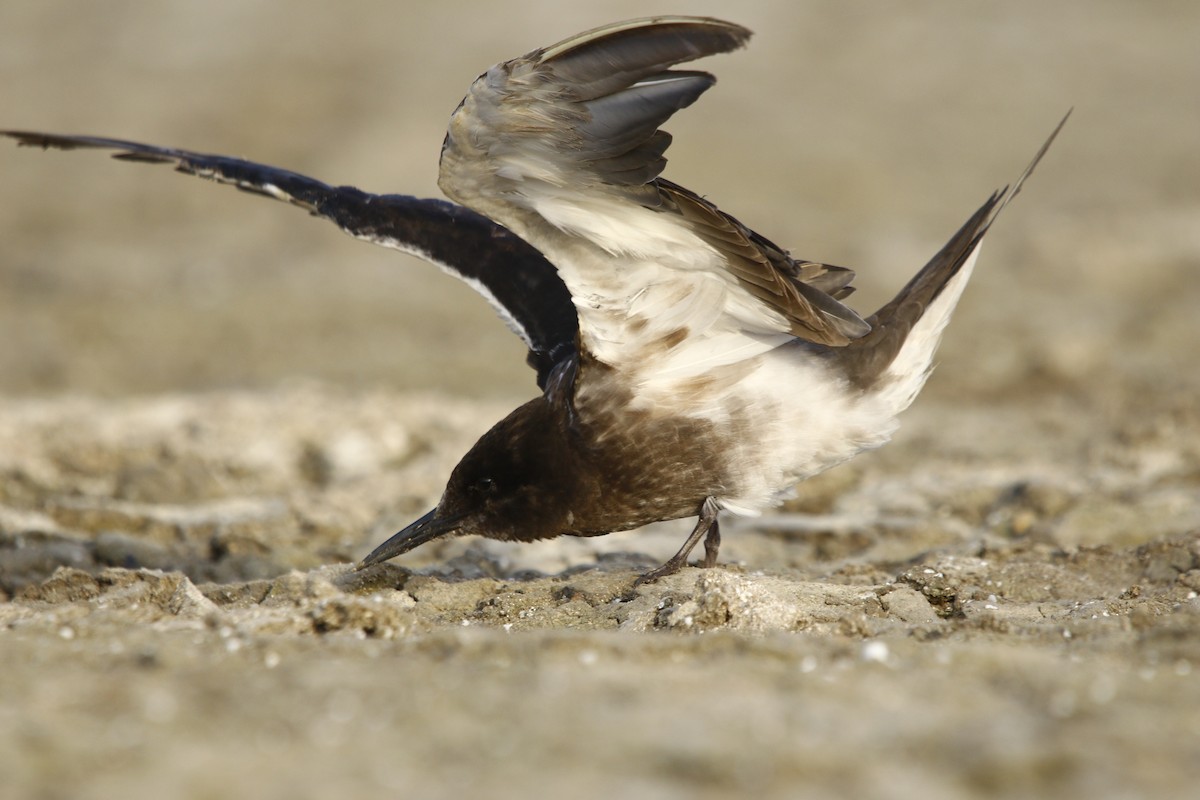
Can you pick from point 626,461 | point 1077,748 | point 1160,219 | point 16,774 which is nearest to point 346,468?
point 626,461

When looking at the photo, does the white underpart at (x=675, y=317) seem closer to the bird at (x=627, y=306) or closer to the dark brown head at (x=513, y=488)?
the bird at (x=627, y=306)

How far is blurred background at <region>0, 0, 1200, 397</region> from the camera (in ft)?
33.9

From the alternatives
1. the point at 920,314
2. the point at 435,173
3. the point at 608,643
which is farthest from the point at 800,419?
the point at 435,173

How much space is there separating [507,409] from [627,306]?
438cm

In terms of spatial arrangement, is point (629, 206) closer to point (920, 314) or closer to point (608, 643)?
point (608, 643)

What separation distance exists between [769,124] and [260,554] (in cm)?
1119

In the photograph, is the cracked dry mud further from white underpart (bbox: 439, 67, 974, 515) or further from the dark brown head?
white underpart (bbox: 439, 67, 974, 515)

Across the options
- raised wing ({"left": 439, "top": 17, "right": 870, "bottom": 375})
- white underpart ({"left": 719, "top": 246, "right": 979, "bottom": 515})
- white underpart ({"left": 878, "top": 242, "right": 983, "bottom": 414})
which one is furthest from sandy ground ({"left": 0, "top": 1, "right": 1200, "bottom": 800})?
raised wing ({"left": 439, "top": 17, "right": 870, "bottom": 375})

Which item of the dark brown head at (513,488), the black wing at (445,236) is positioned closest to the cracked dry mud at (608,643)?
the dark brown head at (513,488)

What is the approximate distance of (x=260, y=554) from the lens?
235 inches

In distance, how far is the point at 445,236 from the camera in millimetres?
5707

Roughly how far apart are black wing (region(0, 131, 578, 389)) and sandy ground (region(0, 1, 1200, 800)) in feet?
3.52

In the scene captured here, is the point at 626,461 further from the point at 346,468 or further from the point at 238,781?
the point at 346,468

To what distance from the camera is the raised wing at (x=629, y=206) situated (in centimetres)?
365
